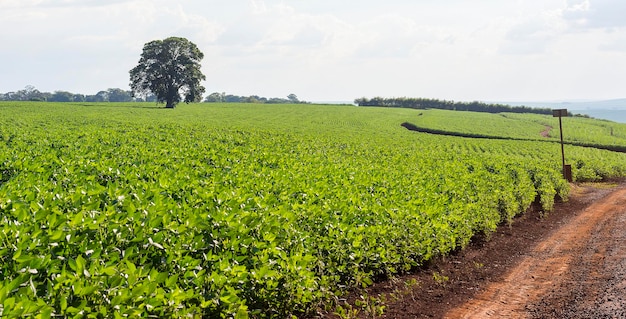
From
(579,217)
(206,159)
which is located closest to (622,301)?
(579,217)

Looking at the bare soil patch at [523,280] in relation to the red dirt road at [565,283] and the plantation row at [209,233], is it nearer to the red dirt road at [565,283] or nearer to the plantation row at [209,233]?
the red dirt road at [565,283]

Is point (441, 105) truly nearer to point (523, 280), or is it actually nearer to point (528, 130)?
point (528, 130)

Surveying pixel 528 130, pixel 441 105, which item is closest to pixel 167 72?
pixel 528 130

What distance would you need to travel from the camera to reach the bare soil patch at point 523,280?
923 centimetres

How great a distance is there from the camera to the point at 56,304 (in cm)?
461

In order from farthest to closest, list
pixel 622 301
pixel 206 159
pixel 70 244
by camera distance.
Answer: pixel 206 159 < pixel 622 301 < pixel 70 244

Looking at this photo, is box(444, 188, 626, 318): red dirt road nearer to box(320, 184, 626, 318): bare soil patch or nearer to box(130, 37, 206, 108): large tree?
box(320, 184, 626, 318): bare soil patch

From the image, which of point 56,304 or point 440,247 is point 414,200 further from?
point 56,304

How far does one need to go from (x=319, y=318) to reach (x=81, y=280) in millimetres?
4008

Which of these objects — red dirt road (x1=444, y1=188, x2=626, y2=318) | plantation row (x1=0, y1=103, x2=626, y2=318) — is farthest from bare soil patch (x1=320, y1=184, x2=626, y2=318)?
plantation row (x1=0, y1=103, x2=626, y2=318)

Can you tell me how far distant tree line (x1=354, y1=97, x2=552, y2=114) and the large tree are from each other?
7075 centimetres

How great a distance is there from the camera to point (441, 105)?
139 m

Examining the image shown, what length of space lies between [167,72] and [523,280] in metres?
72.5

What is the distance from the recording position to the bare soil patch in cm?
923
